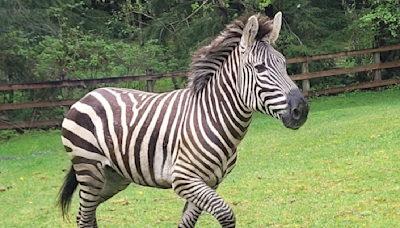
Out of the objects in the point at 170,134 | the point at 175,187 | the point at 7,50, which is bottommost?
the point at 175,187

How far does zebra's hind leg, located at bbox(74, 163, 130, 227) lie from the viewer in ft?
17.1

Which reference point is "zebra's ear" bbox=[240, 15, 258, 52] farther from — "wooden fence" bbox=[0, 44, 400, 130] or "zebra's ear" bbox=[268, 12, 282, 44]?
"wooden fence" bbox=[0, 44, 400, 130]

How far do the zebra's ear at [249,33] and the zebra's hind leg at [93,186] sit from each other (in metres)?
1.72

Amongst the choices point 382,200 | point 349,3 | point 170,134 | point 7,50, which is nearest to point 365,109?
point 349,3

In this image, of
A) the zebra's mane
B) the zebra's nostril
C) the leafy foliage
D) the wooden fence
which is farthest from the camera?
the leafy foliage

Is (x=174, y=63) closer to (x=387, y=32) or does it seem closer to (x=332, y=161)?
(x=387, y=32)

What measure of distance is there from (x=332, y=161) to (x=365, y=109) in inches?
224

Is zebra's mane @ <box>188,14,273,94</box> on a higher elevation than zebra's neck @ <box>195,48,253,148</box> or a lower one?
higher

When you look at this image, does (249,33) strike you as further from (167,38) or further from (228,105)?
(167,38)

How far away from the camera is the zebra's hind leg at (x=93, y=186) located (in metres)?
5.23

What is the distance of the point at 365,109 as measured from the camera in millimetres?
14430

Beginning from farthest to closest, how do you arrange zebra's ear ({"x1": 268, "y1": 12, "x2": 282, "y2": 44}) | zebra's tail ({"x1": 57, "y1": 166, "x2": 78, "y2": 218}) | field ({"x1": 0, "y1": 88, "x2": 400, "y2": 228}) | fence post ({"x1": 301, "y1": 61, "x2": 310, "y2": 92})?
fence post ({"x1": 301, "y1": 61, "x2": 310, "y2": 92})
field ({"x1": 0, "y1": 88, "x2": 400, "y2": 228})
zebra's tail ({"x1": 57, "y1": 166, "x2": 78, "y2": 218})
zebra's ear ({"x1": 268, "y1": 12, "x2": 282, "y2": 44})

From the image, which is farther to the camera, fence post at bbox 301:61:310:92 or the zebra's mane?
fence post at bbox 301:61:310:92

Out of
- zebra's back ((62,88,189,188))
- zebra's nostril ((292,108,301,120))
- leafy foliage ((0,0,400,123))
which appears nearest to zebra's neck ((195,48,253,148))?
zebra's back ((62,88,189,188))
